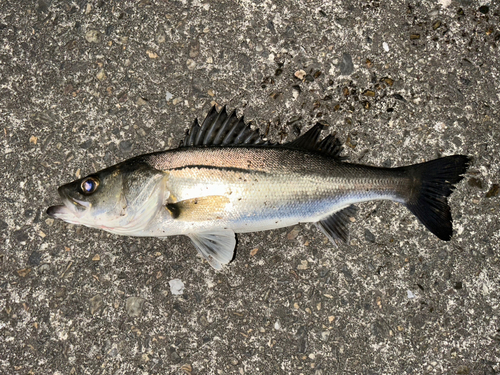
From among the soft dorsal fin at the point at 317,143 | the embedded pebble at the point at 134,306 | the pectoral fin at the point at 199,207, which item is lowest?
the embedded pebble at the point at 134,306

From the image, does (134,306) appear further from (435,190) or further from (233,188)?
(435,190)

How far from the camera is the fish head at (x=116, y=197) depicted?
2.76 meters

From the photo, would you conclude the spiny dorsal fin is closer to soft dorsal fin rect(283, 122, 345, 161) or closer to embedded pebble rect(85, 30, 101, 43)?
soft dorsal fin rect(283, 122, 345, 161)

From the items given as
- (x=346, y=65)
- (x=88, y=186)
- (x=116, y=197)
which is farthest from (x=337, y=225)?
(x=88, y=186)

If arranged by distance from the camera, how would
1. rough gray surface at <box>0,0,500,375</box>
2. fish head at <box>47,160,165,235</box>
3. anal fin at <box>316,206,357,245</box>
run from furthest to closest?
1. rough gray surface at <box>0,0,500,375</box>
2. anal fin at <box>316,206,357,245</box>
3. fish head at <box>47,160,165,235</box>

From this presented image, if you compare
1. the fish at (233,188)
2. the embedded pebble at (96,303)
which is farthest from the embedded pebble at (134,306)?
the fish at (233,188)

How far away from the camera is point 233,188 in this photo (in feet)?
9.11

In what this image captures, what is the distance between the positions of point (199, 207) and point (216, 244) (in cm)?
35

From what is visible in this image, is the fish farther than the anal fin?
No

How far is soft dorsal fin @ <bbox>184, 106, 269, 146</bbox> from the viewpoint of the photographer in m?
2.91

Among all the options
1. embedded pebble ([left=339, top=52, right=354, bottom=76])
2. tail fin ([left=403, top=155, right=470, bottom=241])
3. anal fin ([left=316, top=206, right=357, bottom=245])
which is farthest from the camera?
embedded pebble ([left=339, top=52, right=354, bottom=76])

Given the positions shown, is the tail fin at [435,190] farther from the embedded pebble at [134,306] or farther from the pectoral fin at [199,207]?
the embedded pebble at [134,306]

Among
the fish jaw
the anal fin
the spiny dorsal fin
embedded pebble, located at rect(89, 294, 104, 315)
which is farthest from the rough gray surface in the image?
the fish jaw

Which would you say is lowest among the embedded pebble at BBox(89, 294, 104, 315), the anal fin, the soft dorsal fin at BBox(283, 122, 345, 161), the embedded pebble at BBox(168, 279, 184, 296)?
the embedded pebble at BBox(89, 294, 104, 315)
